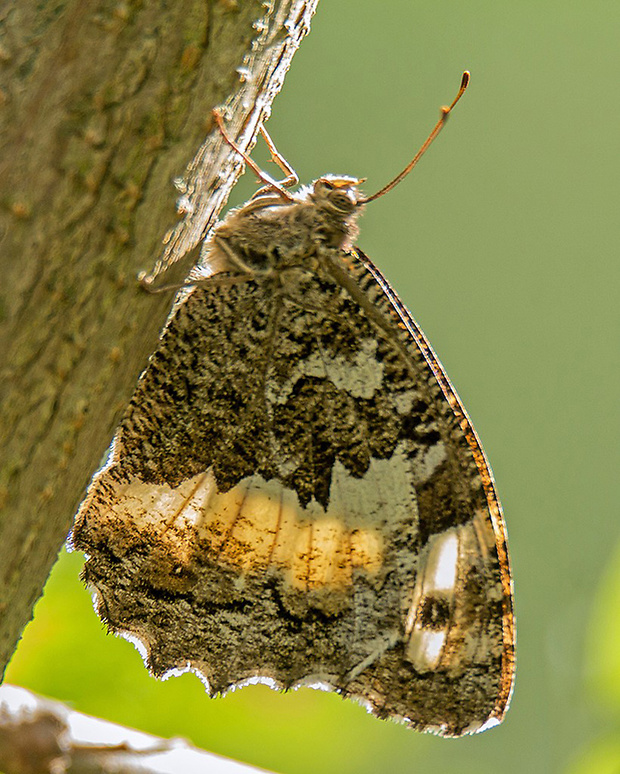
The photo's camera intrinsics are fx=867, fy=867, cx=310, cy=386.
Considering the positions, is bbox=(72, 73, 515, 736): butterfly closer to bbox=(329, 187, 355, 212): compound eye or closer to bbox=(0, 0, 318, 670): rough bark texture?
bbox=(329, 187, 355, 212): compound eye

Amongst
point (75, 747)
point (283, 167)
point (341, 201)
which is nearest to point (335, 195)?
point (341, 201)

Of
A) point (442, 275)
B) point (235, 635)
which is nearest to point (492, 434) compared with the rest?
point (442, 275)

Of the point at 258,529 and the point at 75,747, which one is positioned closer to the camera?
the point at 75,747

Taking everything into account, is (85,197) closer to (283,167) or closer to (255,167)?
(255,167)

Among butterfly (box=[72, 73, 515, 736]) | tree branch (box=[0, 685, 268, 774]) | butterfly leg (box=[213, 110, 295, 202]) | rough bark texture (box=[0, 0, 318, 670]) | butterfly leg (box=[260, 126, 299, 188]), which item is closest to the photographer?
rough bark texture (box=[0, 0, 318, 670])

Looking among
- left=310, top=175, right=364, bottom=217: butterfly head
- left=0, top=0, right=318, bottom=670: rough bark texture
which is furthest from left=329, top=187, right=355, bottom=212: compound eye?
left=0, top=0, right=318, bottom=670: rough bark texture

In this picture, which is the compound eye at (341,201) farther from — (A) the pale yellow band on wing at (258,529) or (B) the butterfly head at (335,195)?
(A) the pale yellow band on wing at (258,529)

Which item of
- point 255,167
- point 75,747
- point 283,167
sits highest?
point 283,167

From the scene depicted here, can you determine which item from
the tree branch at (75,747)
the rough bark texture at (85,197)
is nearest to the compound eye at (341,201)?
the rough bark texture at (85,197)
